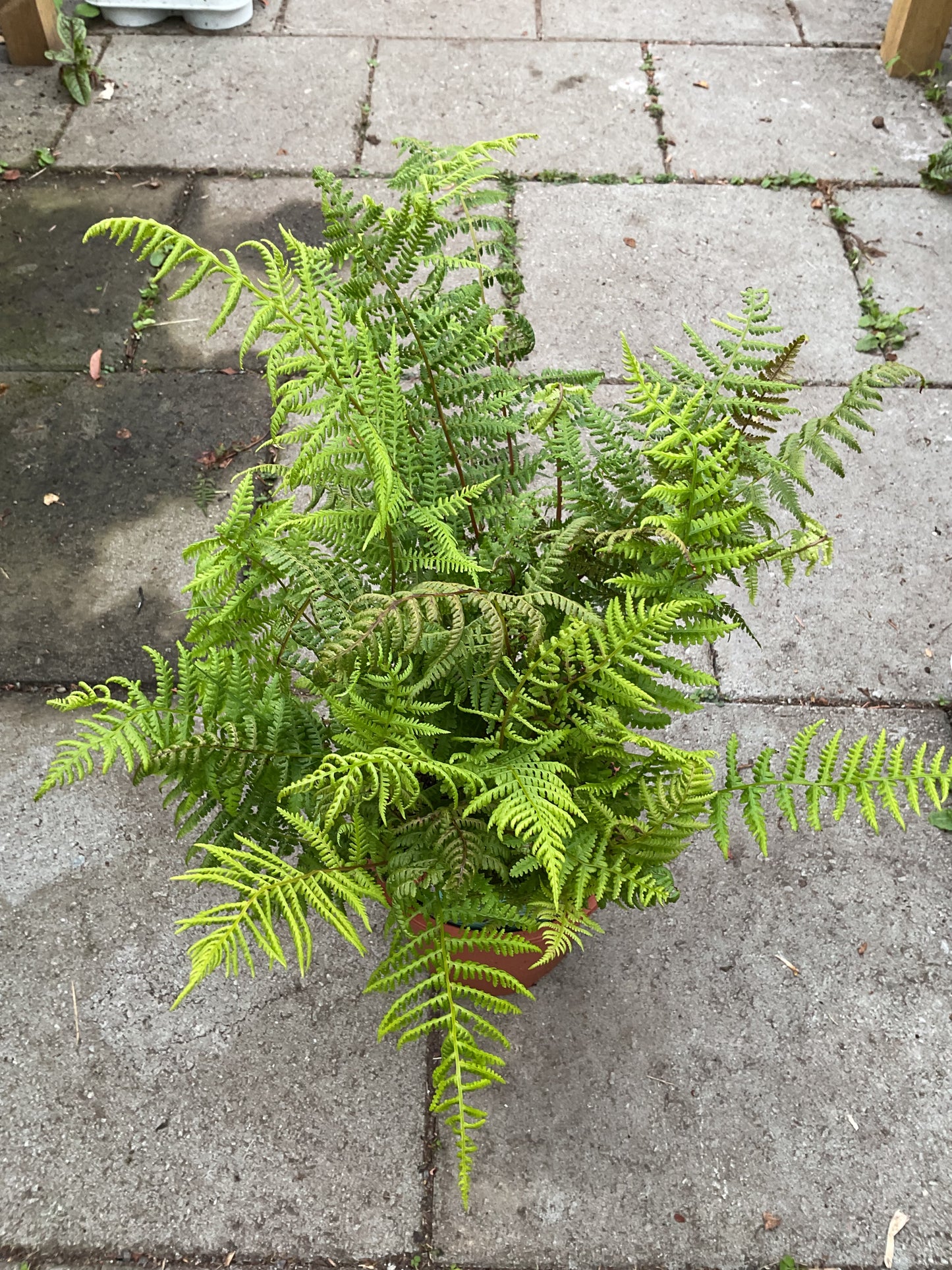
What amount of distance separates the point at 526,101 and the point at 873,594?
2.95 m

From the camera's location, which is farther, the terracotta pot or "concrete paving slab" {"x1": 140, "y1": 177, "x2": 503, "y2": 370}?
"concrete paving slab" {"x1": 140, "y1": 177, "x2": 503, "y2": 370}

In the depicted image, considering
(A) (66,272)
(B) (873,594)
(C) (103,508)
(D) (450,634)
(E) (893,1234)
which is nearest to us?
(D) (450,634)

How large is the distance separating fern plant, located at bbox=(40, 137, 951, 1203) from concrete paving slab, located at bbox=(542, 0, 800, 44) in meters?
3.73

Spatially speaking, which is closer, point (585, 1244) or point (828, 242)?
point (585, 1244)

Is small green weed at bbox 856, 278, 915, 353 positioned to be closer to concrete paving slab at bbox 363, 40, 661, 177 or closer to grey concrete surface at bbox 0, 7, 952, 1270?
grey concrete surface at bbox 0, 7, 952, 1270

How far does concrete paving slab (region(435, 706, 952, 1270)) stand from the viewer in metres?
2.03

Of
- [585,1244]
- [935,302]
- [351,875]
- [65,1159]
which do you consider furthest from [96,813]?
[935,302]

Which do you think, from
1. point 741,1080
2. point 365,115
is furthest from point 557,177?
point 741,1080

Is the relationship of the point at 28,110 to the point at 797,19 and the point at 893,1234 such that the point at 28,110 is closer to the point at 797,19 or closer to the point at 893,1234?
the point at 797,19

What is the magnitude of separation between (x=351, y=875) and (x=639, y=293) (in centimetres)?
288

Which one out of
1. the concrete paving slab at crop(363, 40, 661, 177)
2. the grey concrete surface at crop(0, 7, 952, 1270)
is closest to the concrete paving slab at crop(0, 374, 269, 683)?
the grey concrete surface at crop(0, 7, 952, 1270)

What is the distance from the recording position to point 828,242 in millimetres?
3926

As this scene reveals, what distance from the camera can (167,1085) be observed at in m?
2.20

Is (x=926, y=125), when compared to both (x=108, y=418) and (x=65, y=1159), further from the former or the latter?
(x=65, y=1159)
